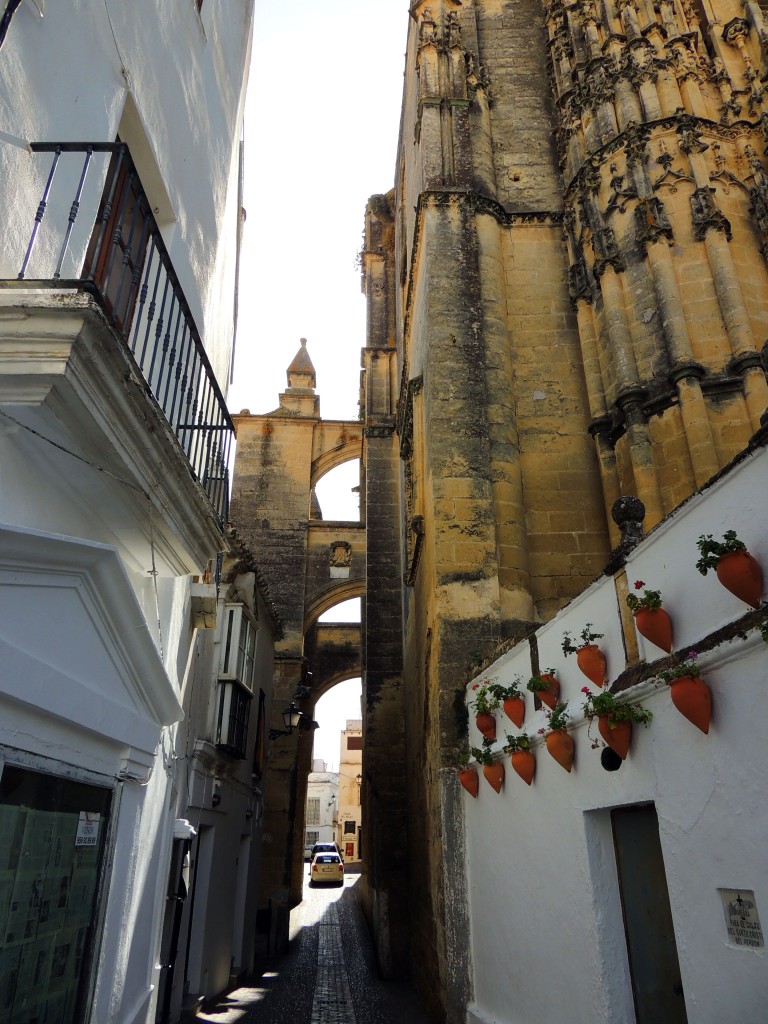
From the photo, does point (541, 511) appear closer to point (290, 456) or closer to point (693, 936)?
point (693, 936)

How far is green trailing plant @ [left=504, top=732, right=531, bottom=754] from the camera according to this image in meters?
4.88

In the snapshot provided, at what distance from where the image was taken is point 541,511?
805 cm

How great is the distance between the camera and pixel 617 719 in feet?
11.9

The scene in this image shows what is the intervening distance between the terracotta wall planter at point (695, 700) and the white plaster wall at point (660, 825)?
54 mm

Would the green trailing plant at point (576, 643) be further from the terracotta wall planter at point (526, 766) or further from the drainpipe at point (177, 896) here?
the drainpipe at point (177, 896)

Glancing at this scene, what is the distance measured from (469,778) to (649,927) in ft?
7.68

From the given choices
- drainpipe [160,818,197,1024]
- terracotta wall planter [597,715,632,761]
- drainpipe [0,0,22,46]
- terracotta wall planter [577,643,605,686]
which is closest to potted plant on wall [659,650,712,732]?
terracotta wall planter [597,715,632,761]

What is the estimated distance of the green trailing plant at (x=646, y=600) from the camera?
133 inches

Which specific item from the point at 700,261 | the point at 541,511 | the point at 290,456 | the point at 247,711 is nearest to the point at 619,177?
the point at 700,261

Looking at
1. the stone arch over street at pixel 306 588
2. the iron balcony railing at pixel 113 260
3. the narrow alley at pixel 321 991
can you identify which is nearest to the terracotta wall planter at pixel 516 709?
the iron balcony railing at pixel 113 260

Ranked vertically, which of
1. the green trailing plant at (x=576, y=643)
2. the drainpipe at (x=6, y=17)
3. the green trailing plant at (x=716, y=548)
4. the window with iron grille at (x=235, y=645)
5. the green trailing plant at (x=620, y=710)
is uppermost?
the drainpipe at (x=6, y=17)

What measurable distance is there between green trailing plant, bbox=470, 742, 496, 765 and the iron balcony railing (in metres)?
2.96

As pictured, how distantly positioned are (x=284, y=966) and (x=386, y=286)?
1532 cm

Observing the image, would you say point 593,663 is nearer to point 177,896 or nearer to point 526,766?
point 526,766
